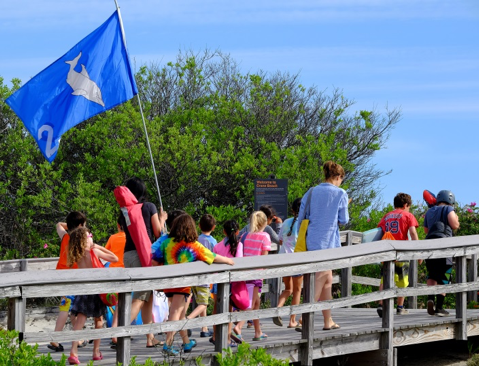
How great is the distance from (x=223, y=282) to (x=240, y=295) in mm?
737

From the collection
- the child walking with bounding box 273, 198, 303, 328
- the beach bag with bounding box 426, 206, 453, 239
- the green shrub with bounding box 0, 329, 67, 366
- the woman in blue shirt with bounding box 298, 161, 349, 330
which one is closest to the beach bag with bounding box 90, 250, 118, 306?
the green shrub with bounding box 0, 329, 67, 366

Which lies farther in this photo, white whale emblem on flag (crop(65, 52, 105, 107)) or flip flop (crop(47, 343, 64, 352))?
white whale emblem on flag (crop(65, 52, 105, 107))

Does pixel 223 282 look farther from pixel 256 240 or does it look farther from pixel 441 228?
pixel 441 228

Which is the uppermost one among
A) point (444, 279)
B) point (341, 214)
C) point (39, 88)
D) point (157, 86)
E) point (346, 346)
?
point (157, 86)

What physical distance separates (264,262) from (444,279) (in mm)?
3210

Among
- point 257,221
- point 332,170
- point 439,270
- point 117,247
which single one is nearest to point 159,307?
point 117,247

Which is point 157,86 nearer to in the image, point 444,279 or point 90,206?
point 90,206

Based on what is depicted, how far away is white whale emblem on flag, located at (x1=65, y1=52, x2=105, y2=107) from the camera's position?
38.7ft

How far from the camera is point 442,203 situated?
10156 mm

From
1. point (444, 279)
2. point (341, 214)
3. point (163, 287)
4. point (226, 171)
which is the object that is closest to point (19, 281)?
point (163, 287)

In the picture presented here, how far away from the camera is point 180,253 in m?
7.74

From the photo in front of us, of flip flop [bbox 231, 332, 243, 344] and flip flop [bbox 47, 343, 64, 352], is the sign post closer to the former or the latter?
flip flop [bbox 231, 332, 243, 344]

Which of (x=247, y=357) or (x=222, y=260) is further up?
(x=222, y=260)

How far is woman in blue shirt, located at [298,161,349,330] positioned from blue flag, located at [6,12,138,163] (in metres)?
4.09
